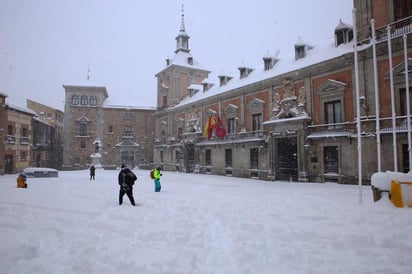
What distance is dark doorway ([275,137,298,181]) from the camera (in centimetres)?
2188

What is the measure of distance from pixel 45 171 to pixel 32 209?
17.8 meters

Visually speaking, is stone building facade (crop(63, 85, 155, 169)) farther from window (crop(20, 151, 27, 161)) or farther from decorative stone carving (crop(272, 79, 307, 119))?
decorative stone carving (crop(272, 79, 307, 119))

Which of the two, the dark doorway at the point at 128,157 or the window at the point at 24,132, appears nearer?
the window at the point at 24,132

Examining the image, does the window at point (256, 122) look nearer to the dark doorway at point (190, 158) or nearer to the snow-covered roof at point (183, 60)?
the dark doorway at point (190, 158)

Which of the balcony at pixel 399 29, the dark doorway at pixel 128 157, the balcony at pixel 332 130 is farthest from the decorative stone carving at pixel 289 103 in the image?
the dark doorway at pixel 128 157

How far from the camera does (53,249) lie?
5.75m

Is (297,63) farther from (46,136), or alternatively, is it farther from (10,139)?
(46,136)

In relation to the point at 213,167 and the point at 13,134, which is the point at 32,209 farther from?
the point at 13,134

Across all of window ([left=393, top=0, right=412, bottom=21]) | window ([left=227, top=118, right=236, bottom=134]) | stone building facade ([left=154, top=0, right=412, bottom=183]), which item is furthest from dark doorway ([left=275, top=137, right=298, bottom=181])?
window ([left=393, top=0, right=412, bottom=21])

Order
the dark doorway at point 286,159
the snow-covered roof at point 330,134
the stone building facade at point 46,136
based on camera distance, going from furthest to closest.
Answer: the stone building facade at point 46,136
the dark doorway at point 286,159
the snow-covered roof at point 330,134

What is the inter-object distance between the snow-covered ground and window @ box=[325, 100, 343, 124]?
10.5m

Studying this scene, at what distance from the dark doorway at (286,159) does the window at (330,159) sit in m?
2.48

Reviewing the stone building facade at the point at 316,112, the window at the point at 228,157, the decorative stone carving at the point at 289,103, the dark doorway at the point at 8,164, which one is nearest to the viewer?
the stone building facade at the point at 316,112

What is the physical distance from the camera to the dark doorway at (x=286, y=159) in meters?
21.9
